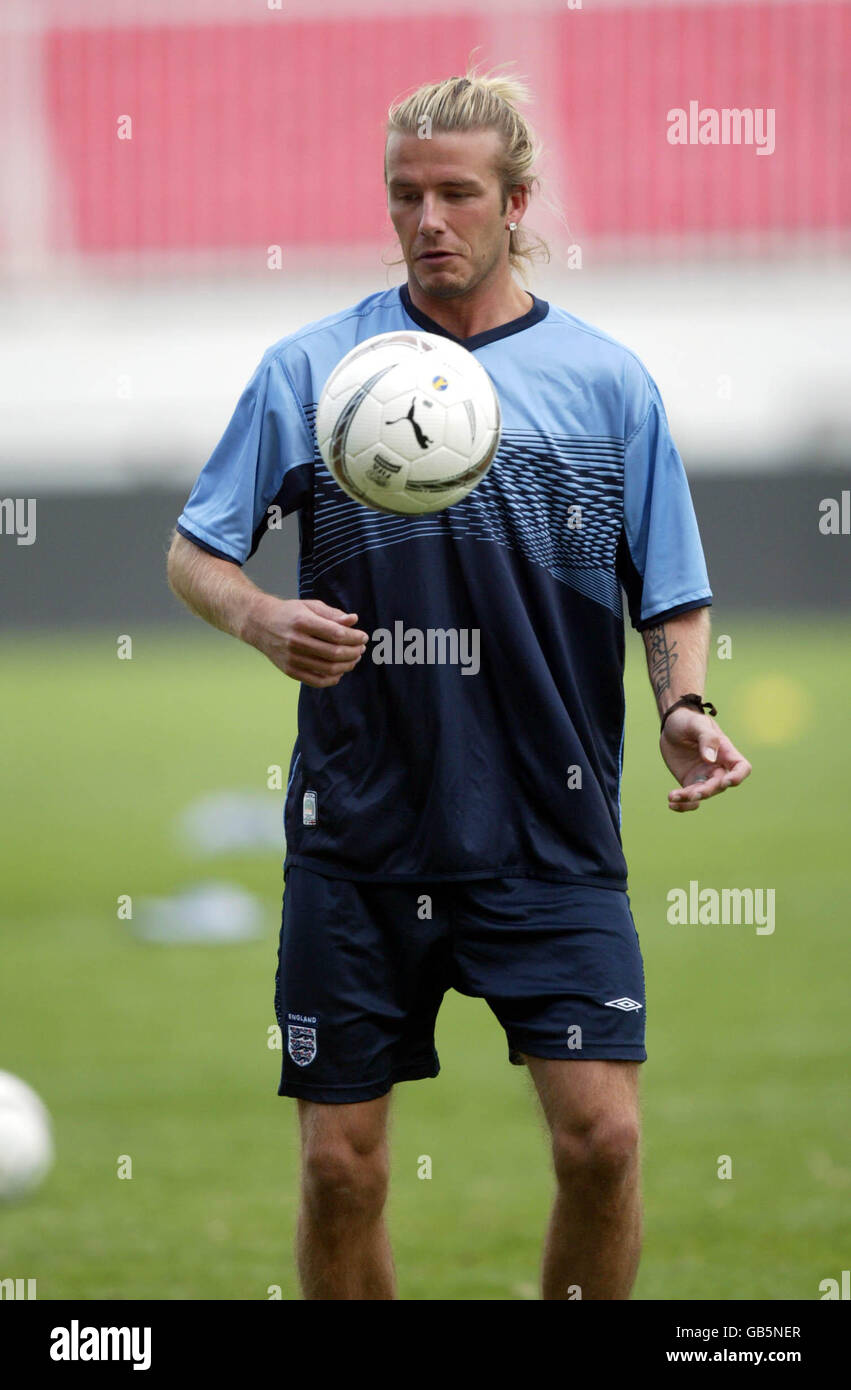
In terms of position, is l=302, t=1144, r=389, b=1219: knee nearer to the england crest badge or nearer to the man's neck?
the england crest badge

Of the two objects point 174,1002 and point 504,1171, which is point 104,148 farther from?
point 504,1171

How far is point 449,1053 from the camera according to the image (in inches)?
261

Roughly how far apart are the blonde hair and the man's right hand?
2.98 ft

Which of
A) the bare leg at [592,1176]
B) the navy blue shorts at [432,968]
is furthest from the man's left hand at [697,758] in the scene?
the bare leg at [592,1176]

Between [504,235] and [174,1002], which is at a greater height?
[504,235]

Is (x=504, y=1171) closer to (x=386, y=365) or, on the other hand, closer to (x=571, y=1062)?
(x=571, y=1062)

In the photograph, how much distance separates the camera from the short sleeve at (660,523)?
3.41 m

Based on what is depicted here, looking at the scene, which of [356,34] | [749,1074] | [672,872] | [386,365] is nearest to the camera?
[386,365]

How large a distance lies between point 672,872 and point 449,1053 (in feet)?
11.6

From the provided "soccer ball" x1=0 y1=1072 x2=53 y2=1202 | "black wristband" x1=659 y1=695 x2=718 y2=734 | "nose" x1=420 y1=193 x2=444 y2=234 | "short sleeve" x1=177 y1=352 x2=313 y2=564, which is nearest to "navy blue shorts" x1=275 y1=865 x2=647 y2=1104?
"black wristband" x1=659 y1=695 x2=718 y2=734

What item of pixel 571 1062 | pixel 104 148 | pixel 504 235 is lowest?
pixel 571 1062
